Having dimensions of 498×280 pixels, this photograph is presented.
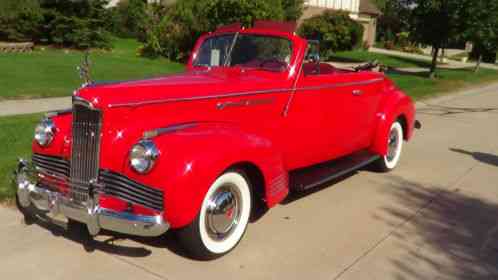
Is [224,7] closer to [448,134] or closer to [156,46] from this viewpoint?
[156,46]

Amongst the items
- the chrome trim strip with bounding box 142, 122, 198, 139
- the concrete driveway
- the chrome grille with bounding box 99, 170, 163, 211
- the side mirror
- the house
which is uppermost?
the house

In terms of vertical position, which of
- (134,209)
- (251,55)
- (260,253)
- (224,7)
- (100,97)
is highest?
(224,7)

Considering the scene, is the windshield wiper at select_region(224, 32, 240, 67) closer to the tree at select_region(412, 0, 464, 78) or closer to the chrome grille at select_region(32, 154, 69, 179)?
the chrome grille at select_region(32, 154, 69, 179)

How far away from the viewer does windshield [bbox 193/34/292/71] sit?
16.2ft

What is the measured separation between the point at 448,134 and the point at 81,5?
1741 centimetres

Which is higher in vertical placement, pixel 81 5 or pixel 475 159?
pixel 81 5

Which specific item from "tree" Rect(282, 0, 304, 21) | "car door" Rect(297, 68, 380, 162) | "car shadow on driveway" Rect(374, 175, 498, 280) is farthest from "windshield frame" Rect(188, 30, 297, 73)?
"tree" Rect(282, 0, 304, 21)

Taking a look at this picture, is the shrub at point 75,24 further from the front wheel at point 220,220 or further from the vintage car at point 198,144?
the front wheel at point 220,220

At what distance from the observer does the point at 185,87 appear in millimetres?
4012

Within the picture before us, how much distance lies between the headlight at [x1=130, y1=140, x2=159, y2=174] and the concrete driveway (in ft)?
2.52

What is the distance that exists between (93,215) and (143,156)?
53 centimetres

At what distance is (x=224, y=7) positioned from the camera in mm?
16875

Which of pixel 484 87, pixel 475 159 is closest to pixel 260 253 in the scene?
pixel 475 159

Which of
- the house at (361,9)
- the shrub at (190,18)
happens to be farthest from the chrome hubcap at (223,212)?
the house at (361,9)
